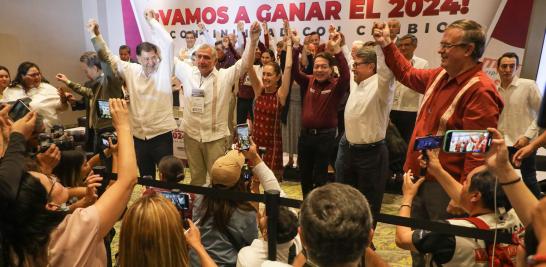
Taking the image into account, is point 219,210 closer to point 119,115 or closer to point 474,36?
point 119,115

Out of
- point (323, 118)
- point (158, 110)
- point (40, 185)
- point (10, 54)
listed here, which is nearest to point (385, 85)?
point (323, 118)

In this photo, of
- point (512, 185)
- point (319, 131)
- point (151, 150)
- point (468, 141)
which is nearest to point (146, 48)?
point (151, 150)

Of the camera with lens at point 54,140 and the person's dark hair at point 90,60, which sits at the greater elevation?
the person's dark hair at point 90,60

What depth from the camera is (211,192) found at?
1.80m

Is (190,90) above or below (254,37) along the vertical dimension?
below

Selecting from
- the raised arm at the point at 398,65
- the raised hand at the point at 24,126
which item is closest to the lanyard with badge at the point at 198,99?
the raised arm at the point at 398,65

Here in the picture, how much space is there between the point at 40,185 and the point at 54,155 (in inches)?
39.3

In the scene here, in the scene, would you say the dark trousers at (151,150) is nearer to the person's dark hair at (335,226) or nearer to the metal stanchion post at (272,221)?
the metal stanchion post at (272,221)

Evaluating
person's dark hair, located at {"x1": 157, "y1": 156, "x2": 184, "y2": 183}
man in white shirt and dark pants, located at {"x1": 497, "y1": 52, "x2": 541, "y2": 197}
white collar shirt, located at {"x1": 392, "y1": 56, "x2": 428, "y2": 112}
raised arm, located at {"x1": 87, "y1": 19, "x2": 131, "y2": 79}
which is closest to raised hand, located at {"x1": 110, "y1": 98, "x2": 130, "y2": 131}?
person's dark hair, located at {"x1": 157, "y1": 156, "x2": 184, "y2": 183}

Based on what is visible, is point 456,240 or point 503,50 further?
point 503,50

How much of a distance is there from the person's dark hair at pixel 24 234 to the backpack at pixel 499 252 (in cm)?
142

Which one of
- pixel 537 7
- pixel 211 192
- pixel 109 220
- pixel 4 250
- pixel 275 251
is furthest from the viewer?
pixel 537 7

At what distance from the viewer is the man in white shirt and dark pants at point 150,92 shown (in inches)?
130

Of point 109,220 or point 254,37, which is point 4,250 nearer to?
point 109,220
